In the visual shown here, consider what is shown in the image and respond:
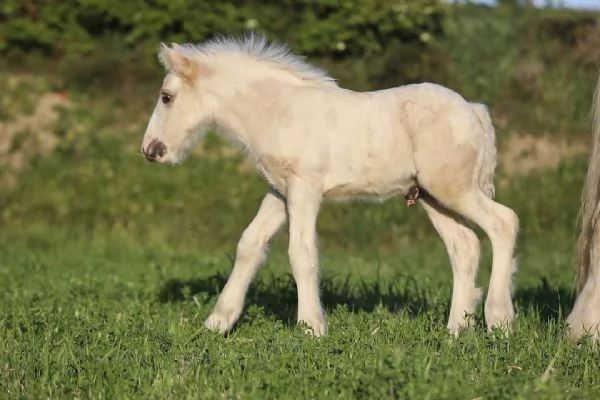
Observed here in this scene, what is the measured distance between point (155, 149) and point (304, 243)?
4.42 feet

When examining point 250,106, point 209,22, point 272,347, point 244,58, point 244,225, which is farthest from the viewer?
point 209,22

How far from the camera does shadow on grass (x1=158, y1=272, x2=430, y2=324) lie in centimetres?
869

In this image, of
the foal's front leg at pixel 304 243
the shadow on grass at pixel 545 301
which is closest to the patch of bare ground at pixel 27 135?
the shadow on grass at pixel 545 301

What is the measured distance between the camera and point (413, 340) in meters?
6.64

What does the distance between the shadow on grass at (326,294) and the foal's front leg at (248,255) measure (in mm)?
641

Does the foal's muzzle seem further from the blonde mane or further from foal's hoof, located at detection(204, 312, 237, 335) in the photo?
foal's hoof, located at detection(204, 312, 237, 335)

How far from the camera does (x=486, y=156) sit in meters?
7.19

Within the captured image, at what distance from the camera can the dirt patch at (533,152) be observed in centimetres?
1677

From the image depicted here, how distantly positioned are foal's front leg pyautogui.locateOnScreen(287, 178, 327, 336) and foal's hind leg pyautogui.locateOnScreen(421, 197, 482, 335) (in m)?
0.94

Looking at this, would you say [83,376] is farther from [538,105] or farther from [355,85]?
[538,105]

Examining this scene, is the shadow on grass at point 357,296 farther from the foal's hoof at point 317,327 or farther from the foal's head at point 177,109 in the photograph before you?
the foal's head at point 177,109

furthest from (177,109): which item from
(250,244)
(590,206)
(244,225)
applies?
(244,225)

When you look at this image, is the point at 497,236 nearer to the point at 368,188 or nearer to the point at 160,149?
the point at 368,188

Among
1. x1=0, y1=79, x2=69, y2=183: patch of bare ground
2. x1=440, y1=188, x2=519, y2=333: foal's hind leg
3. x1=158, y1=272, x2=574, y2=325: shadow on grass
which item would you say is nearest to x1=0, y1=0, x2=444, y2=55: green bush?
x1=0, y1=79, x2=69, y2=183: patch of bare ground
